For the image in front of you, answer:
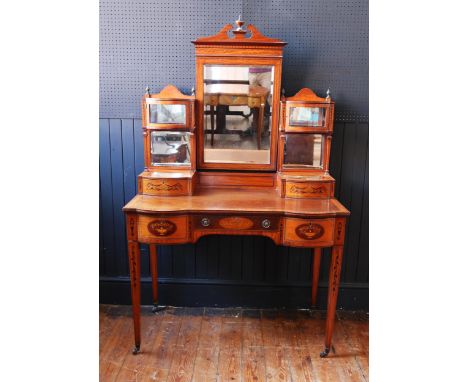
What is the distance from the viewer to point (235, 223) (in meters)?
2.02

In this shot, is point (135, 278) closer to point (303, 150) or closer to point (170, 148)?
point (170, 148)

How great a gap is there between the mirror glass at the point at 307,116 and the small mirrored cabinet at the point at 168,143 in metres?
0.59

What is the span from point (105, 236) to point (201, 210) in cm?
102

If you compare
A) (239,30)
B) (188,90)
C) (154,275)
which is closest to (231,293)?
(154,275)

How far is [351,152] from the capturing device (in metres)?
2.53

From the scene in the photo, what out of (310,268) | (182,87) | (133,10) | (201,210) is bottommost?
(310,268)

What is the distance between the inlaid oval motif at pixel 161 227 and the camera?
201cm

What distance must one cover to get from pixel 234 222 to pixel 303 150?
676 mm

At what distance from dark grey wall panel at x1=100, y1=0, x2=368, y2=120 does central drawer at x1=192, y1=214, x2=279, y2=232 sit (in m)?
0.89

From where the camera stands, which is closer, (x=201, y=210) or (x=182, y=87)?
(x=201, y=210)

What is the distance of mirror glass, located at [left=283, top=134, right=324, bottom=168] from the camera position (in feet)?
7.67
